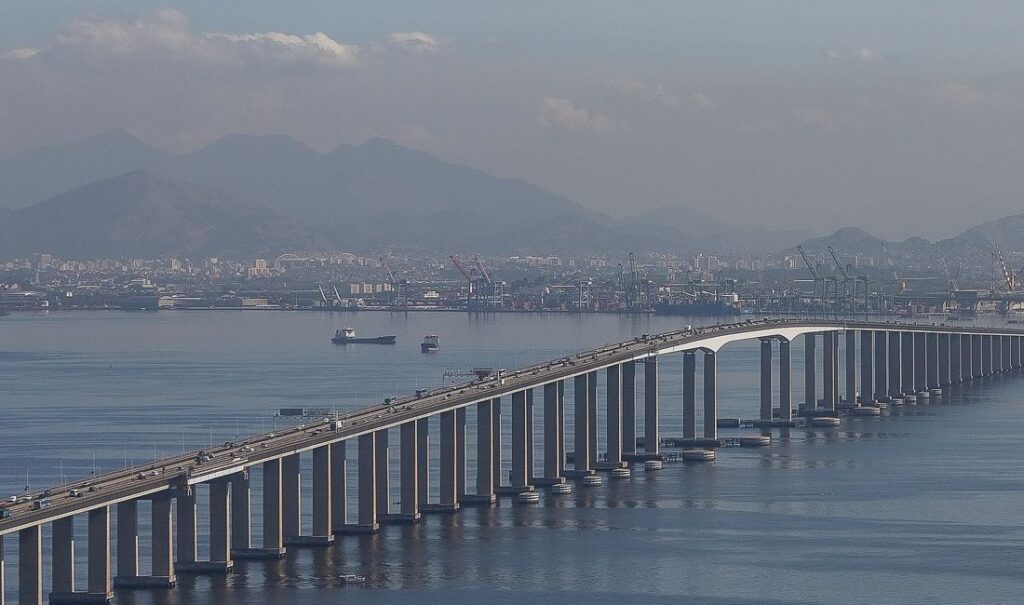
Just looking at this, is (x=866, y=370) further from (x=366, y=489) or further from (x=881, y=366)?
(x=366, y=489)

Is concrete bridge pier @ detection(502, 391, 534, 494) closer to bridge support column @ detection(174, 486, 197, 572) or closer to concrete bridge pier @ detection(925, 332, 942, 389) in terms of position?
bridge support column @ detection(174, 486, 197, 572)

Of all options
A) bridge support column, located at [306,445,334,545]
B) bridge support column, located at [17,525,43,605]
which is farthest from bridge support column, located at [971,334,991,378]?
bridge support column, located at [17,525,43,605]

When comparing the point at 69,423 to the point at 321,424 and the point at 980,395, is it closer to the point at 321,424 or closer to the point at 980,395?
the point at 321,424

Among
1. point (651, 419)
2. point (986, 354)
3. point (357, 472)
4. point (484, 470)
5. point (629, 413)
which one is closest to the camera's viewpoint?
point (484, 470)

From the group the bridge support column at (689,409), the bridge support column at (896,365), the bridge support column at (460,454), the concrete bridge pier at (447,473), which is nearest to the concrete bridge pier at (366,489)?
the concrete bridge pier at (447,473)

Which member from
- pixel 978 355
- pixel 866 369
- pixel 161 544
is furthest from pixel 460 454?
pixel 978 355

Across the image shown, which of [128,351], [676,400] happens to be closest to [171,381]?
[676,400]
